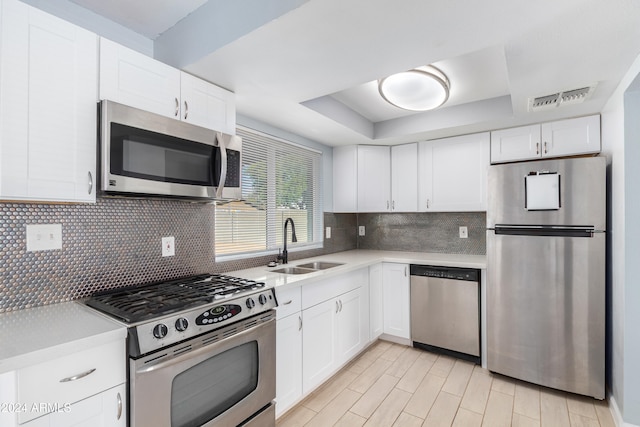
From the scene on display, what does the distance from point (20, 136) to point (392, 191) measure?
3.11 metres

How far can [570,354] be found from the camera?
2.23 meters

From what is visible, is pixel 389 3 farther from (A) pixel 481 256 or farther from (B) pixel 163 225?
(A) pixel 481 256

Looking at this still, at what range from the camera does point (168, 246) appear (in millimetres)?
1954

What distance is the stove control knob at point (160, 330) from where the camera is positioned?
123 centimetres

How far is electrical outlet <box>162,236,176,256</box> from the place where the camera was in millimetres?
1931

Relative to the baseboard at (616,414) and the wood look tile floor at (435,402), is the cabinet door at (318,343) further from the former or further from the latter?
the baseboard at (616,414)

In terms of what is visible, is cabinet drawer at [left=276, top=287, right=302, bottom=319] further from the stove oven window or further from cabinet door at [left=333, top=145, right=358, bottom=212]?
cabinet door at [left=333, top=145, right=358, bottom=212]

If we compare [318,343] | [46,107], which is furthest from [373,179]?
[46,107]

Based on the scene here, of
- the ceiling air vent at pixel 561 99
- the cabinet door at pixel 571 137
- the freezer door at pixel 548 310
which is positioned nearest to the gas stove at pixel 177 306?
the freezer door at pixel 548 310

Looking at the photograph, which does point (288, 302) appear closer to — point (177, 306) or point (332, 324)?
point (332, 324)

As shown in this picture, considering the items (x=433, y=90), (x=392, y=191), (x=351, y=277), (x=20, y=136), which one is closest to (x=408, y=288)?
(x=351, y=277)

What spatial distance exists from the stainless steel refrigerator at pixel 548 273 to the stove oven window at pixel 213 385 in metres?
2.00

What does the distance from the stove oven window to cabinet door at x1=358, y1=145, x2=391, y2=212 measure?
2.23 metres

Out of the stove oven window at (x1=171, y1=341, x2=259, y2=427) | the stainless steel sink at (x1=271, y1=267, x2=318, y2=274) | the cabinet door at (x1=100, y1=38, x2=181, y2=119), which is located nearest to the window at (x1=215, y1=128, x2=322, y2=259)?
the stainless steel sink at (x1=271, y1=267, x2=318, y2=274)
